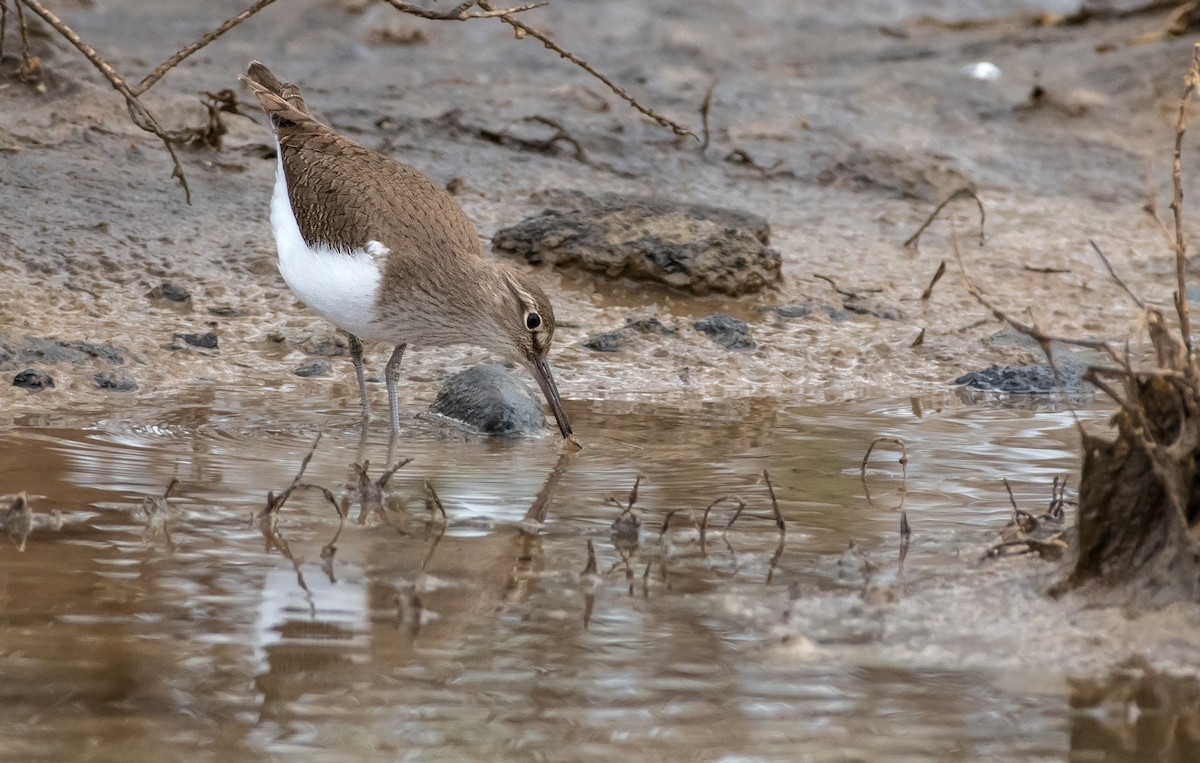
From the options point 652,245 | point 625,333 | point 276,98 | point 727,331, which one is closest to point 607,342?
point 625,333

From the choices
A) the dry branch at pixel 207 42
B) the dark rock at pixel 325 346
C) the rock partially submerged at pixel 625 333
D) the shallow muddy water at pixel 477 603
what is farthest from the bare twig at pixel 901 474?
the dark rock at pixel 325 346

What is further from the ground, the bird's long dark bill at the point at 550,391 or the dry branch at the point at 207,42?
the dry branch at the point at 207,42

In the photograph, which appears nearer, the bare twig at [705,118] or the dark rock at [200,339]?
the dark rock at [200,339]

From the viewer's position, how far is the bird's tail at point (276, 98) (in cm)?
650

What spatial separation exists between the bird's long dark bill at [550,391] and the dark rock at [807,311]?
2.07 meters

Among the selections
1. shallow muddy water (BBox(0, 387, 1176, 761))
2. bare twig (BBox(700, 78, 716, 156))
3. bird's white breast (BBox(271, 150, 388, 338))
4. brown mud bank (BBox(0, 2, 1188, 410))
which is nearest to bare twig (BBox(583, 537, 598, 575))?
shallow muddy water (BBox(0, 387, 1176, 761))

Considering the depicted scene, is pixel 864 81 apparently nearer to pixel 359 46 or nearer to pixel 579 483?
pixel 359 46

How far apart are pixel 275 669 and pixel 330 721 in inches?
11.9

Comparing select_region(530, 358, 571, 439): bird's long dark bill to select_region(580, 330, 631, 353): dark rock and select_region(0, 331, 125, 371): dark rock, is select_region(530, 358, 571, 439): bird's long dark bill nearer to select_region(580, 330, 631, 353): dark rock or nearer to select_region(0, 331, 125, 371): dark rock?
select_region(580, 330, 631, 353): dark rock

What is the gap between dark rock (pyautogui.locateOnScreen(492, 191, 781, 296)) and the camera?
7633mm

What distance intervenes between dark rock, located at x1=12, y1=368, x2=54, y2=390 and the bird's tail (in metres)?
1.49

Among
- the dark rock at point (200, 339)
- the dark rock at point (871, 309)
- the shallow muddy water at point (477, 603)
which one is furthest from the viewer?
the dark rock at point (871, 309)

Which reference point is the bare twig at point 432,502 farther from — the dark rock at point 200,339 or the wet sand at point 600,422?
the dark rock at point 200,339

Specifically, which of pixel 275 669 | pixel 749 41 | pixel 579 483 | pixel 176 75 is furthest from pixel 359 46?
pixel 275 669
